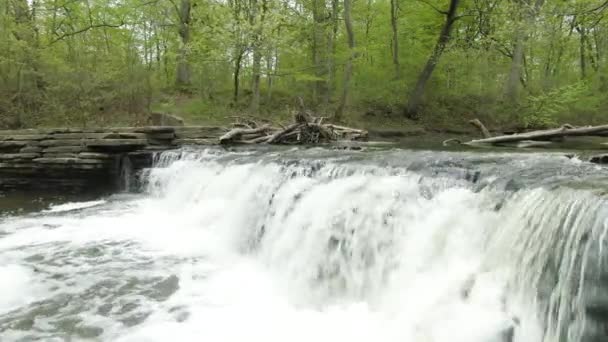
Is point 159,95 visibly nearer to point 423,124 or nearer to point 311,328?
point 423,124

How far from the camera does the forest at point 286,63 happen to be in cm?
1600

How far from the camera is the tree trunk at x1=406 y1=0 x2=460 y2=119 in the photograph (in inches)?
677

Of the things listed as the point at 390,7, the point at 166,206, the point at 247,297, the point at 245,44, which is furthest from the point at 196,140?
the point at 390,7

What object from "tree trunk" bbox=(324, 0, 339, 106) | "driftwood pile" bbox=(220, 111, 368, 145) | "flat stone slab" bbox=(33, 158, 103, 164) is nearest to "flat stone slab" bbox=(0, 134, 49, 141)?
"flat stone slab" bbox=(33, 158, 103, 164)

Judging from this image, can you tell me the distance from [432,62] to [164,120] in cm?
1063

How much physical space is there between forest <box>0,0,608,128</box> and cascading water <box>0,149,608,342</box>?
32.9 ft

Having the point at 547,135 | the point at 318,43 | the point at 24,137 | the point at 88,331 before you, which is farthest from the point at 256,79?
the point at 88,331

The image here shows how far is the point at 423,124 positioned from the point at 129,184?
1271cm

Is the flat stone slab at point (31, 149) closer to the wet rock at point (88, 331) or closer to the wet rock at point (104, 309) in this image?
the wet rock at point (104, 309)

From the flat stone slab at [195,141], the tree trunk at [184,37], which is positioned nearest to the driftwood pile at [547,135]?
the flat stone slab at [195,141]

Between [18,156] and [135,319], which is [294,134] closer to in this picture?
[18,156]

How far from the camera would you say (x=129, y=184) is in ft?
38.0

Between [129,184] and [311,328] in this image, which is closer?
[311,328]

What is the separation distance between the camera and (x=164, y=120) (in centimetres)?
1652
